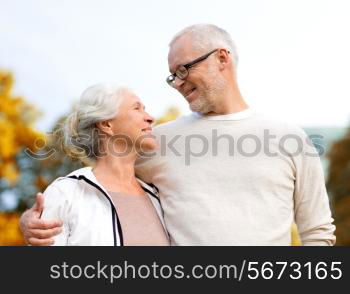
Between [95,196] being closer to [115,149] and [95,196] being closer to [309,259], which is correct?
[115,149]

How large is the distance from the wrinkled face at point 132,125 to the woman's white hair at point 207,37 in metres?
0.50

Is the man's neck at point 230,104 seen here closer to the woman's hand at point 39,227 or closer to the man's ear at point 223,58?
the man's ear at point 223,58

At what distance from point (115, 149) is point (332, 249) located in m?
1.34

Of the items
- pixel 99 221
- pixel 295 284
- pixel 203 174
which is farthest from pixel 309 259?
pixel 99 221

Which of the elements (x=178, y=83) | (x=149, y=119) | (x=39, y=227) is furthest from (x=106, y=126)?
(x=39, y=227)

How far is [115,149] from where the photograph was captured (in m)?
3.27

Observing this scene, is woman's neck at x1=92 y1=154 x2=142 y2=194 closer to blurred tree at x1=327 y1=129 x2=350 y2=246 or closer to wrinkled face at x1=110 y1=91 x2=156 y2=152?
wrinkled face at x1=110 y1=91 x2=156 y2=152

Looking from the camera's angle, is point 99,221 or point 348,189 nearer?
point 99,221

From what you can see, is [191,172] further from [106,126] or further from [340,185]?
[340,185]

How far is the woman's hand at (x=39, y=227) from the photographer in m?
2.84

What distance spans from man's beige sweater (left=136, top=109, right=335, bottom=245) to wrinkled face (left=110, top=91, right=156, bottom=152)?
0.17m

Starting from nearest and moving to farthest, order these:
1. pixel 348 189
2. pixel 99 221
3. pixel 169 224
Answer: pixel 99 221 → pixel 169 224 → pixel 348 189

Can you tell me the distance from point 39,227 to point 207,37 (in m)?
1.49

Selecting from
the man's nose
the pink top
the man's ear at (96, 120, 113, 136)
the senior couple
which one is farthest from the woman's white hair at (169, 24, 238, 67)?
the pink top
